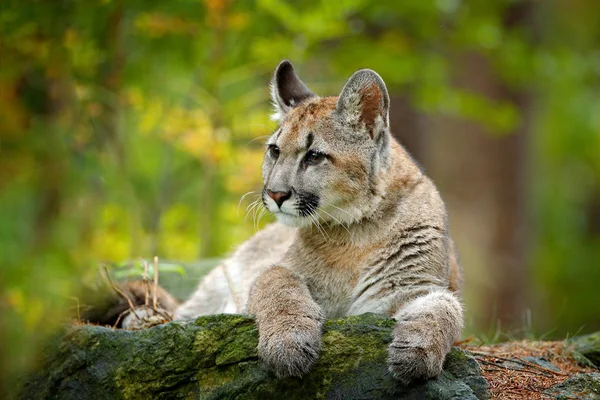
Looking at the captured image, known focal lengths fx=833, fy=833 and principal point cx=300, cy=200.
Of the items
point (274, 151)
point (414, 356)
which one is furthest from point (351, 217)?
point (414, 356)

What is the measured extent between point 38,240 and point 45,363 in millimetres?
4093

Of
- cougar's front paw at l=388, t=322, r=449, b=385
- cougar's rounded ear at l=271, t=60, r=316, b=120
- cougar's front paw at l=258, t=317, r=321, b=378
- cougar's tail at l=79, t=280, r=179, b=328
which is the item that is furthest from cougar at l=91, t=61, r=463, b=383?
cougar's tail at l=79, t=280, r=179, b=328

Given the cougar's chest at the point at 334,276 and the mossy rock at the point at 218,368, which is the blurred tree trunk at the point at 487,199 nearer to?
the cougar's chest at the point at 334,276

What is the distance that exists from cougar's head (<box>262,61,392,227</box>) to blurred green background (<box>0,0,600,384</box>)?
2267 mm

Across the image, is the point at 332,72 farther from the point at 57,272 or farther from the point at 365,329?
the point at 365,329

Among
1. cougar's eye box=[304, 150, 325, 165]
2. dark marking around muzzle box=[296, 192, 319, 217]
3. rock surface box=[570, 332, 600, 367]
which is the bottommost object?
rock surface box=[570, 332, 600, 367]

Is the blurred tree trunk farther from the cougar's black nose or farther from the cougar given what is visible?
the cougar's black nose

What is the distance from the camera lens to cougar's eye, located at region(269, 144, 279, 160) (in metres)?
6.52

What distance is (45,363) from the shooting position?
587 centimetres

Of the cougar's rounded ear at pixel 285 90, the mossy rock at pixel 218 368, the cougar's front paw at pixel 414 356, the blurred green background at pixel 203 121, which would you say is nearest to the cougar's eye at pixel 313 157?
the cougar's rounded ear at pixel 285 90

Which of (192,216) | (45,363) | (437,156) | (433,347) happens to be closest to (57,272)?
(45,363)

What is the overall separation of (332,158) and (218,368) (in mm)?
1866

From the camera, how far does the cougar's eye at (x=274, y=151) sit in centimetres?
652

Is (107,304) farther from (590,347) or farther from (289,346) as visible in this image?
(590,347)
